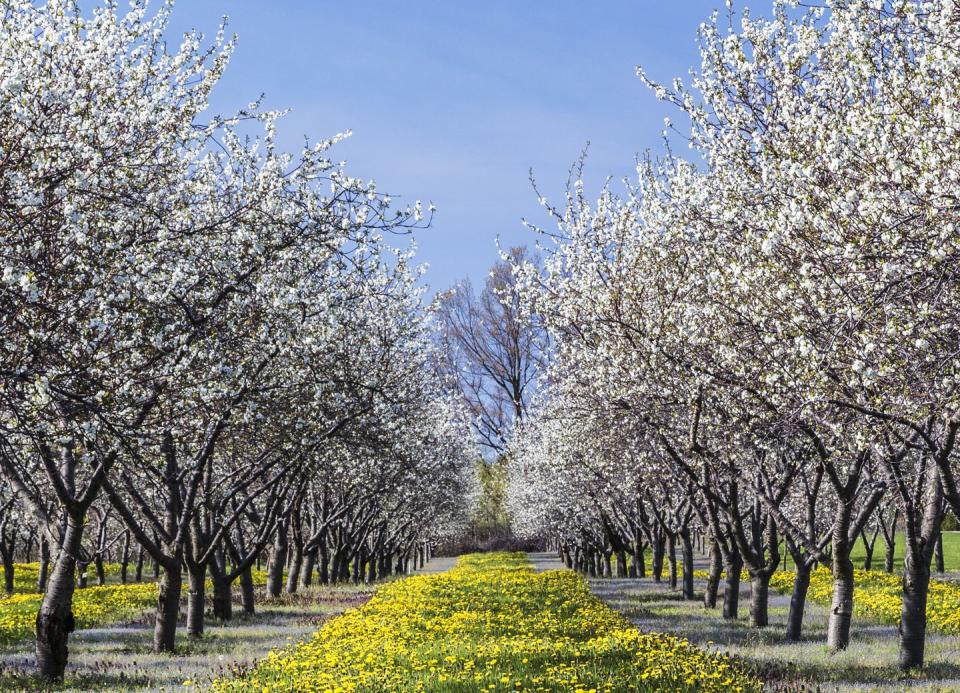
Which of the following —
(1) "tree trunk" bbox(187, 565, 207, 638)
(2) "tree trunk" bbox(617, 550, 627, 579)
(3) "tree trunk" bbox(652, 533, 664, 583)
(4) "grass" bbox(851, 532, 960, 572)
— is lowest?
(4) "grass" bbox(851, 532, 960, 572)

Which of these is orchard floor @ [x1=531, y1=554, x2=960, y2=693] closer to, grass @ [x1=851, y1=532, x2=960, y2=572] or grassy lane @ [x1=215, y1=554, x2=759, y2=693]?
grassy lane @ [x1=215, y1=554, x2=759, y2=693]

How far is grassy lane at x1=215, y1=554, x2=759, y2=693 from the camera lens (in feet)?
35.1

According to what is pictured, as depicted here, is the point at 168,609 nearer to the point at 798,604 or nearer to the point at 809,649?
the point at 809,649

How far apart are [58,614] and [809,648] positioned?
1242cm

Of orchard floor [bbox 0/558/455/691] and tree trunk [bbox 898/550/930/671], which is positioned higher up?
tree trunk [bbox 898/550/930/671]

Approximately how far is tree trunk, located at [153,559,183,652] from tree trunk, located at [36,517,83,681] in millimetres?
3057

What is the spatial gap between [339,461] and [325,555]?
795 inches

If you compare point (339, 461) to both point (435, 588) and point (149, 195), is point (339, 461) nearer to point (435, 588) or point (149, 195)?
point (435, 588)

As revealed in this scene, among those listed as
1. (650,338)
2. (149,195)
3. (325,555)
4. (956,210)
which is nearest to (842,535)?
(650,338)

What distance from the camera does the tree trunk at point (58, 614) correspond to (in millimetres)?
14203

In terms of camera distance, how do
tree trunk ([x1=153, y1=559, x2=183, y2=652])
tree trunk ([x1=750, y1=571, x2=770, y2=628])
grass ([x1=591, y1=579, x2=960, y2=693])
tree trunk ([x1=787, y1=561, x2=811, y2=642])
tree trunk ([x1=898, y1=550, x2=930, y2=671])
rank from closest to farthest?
grass ([x1=591, y1=579, x2=960, y2=693])
tree trunk ([x1=898, y1=550, x2=930, y2=671])
tree trunk ([x1=153, y1=559, x2=183, y2=652])
tree trunk ([x1=787, y1=561, x2=811, y2=642])
tree trunk ([x1=750, y1=571, x2=770, y2=628])

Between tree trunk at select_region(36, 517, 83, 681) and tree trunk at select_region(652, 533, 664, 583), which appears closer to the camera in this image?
tree trunk at select_region(36, 517, 83, 681)

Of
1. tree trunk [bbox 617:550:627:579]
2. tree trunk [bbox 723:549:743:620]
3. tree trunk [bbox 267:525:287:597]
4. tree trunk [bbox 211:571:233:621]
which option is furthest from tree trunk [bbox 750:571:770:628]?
tree trunk [bbox 617:550:627:579]

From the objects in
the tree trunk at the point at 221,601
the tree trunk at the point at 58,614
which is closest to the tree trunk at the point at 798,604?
the tree trunk at the point at 58,614
